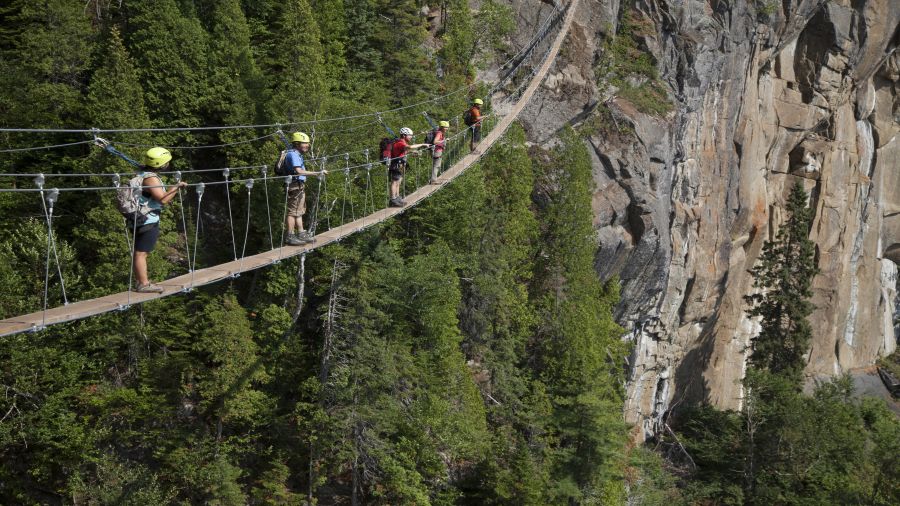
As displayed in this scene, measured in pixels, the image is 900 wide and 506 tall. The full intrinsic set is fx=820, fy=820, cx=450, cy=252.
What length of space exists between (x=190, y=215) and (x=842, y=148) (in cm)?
3891

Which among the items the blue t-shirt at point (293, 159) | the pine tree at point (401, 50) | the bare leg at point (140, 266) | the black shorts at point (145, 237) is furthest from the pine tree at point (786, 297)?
the black shorts at point (145, 237)

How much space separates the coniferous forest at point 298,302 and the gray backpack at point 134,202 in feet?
20.4

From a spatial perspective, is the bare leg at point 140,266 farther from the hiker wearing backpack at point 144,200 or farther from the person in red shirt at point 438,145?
the person in red shirt at point 438,145

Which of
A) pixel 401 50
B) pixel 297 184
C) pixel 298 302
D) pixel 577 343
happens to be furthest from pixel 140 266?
pixel 401 50

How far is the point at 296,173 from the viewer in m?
12.0

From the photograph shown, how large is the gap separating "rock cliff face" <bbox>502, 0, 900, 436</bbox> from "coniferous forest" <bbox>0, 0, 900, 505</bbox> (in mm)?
3306

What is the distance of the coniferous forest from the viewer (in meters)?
19.1

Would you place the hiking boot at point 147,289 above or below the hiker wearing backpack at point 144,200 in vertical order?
below

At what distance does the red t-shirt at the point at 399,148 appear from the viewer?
1595cm

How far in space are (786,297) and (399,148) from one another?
2898 centimetres

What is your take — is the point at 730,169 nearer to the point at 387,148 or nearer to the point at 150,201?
the point at 387,148

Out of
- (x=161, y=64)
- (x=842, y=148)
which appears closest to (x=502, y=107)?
(x=161, y=64)

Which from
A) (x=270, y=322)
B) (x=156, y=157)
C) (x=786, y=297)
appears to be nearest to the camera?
(x=156, y=157)

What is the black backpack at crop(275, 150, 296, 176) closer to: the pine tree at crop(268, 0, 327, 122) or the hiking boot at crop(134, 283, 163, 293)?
the hiking boot at crop(134, 283, 163, 293)
